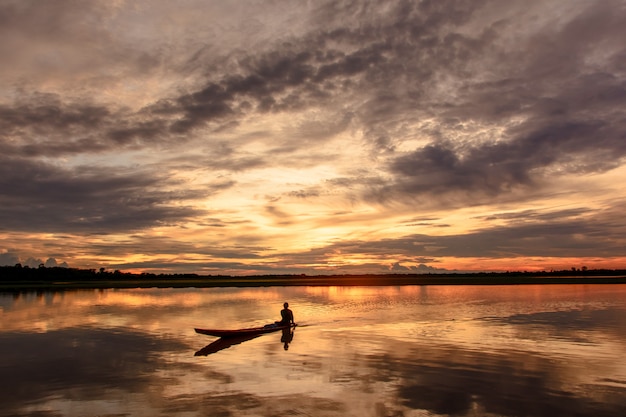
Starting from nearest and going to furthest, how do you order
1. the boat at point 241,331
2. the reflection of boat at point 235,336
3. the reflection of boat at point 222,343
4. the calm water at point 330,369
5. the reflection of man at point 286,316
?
the calm water at point 330,369
the reflection of boat at point 222,343
the reflection of boat at point 235,336
the boat at point 241,331
the reflection of man at point 286,316

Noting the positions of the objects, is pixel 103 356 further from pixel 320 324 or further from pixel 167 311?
pixel 167 311

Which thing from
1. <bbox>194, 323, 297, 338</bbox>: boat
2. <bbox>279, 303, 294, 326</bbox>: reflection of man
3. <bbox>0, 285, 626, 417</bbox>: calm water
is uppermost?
<bbox>279, 303, 294, 326</bbox>: reflection of man

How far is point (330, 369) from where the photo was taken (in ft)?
64.4

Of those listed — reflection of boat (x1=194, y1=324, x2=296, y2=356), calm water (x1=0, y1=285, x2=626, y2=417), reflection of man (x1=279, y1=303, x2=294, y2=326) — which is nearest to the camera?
calm water (x1=0, y1=285, x2=626, y2=417)

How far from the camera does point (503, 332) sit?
1157 inches

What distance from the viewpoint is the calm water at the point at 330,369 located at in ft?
47.9

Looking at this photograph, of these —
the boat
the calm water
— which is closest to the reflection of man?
the boat

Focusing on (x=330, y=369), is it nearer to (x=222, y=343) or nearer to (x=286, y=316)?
(x=222, y=343)

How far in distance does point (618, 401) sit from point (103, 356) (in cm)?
2261

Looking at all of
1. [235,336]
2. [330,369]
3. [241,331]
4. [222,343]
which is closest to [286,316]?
[241,331]

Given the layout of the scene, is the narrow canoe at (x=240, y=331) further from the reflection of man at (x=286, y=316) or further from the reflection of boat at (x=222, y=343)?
the reflection of man at (x=286, y=316)

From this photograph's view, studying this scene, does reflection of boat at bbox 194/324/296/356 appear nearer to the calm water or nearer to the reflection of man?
the reflection of man

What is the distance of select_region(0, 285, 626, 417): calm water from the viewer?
575 inches

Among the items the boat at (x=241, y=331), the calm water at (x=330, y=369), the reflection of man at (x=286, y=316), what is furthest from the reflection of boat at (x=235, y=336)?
the calm water at (x=330, y=369)
